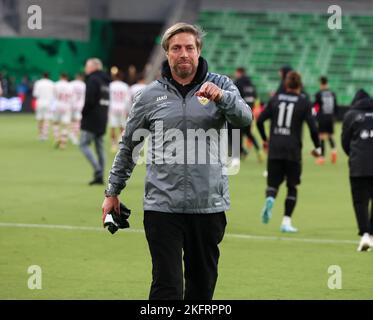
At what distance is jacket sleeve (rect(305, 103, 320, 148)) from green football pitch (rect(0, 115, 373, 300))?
1.29m

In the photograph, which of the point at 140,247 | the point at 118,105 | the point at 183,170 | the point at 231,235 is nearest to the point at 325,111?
the point at 118,105

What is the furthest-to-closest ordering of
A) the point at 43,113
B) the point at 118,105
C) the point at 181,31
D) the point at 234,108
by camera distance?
the point at 43,113, the point at 118,105, the point at 181,31, the point at 234,108

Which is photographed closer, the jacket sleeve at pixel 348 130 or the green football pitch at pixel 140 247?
the green football pitch at pixel 140 247

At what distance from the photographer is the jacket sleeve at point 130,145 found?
809 centimetres

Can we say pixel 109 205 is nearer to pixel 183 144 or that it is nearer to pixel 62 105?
pixel 183 144

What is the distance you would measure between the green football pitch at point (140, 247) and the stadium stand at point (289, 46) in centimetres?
3317

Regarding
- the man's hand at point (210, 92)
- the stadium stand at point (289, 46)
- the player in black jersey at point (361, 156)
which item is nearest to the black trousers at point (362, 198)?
the player in black jersey at point (361, 156)

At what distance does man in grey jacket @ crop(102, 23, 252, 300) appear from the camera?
7.86m

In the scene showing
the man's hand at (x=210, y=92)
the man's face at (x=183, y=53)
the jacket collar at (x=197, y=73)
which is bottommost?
the man's hand at (x=210, y=92)

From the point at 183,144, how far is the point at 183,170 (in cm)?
19

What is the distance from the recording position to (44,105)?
121 ft

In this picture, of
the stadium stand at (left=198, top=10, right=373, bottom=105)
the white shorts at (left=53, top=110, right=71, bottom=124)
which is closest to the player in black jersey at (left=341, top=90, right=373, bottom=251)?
the white shorts at (left=53, top=110, right=71, bottom=124)

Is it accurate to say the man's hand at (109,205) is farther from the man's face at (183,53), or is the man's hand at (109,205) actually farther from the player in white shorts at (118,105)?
the player in white shorts at (118,105)
